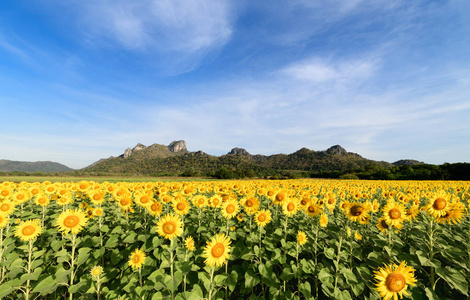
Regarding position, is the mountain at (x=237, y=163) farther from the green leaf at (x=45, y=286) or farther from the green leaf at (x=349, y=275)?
the green leaf at (x=45, y=286)

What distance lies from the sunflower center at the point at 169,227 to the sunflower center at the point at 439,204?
5.93 m

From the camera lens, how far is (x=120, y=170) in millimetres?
139500

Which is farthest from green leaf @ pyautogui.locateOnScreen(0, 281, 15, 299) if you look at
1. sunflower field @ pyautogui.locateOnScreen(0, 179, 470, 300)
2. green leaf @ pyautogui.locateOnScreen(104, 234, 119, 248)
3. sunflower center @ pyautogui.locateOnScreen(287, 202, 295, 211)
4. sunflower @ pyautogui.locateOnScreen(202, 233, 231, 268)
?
sunflower center @ pyautogui.locateOnScreen(287, 202, 295, 211)

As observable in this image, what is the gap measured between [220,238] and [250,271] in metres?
1.19

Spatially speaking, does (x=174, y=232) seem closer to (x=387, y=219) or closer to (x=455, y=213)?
(x=387, y=219)

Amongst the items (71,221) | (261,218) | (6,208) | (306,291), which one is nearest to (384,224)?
(306,291)

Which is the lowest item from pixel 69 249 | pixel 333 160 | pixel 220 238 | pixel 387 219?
pixel 69 249

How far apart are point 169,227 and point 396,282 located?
165 inches

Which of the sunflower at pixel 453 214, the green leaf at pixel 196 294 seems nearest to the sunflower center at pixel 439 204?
the sunflower at pixel 453 214

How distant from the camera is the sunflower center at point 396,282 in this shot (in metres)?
2.93

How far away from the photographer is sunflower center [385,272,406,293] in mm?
2928

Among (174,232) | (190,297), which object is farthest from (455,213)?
(174,232)

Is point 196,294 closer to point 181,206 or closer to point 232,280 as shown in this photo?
point 232,280

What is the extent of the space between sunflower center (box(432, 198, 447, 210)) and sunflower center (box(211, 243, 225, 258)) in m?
4.86
